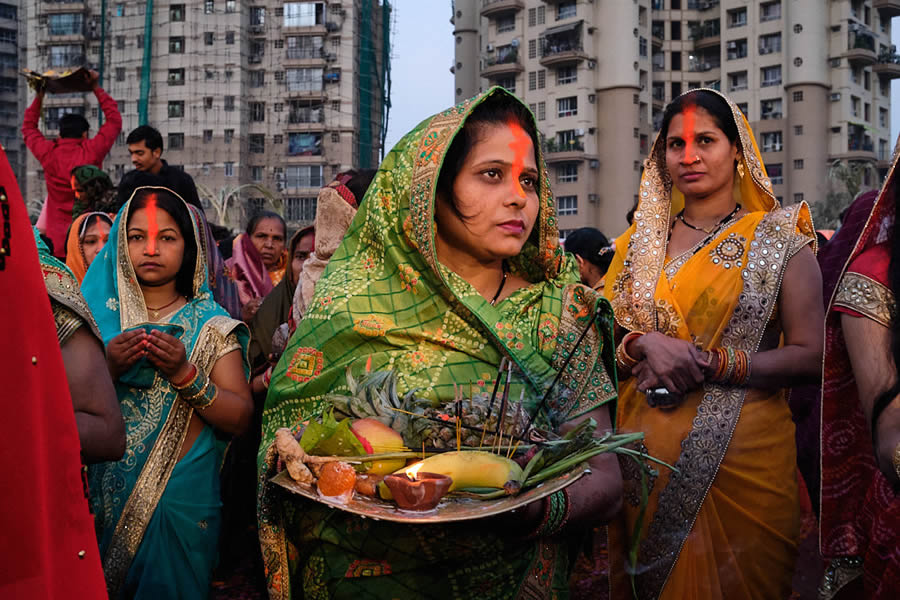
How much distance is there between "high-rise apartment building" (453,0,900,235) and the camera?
4831 cm

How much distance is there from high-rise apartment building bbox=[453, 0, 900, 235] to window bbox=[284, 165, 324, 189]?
38.6 ft

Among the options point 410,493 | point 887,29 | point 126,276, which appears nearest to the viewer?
point 410,493

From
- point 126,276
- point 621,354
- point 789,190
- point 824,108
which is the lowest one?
point 621,354

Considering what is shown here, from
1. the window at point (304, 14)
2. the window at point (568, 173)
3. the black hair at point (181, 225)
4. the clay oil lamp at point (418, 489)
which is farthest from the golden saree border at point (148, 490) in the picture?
the window at point (304, 14)

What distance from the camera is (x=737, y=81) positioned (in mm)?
51031

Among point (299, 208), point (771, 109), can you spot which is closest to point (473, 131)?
point (299, 208)

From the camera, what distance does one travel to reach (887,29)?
173ft

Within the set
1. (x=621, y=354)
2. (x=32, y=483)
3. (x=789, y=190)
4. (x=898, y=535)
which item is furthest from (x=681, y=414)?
(x=789, y=190)

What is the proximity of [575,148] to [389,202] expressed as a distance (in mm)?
47608

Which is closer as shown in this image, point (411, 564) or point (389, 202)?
point (411, 564)

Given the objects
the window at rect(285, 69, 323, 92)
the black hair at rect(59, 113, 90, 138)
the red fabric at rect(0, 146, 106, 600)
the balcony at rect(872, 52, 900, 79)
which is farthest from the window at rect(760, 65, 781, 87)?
the red fabric at rect(0, 146, 106, 600)

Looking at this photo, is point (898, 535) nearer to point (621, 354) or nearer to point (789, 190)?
point (621, 354)

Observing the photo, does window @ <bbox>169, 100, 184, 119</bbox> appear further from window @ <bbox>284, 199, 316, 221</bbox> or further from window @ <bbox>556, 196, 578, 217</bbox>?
window @ <bbox>556, 196, 578, 217</bbox>

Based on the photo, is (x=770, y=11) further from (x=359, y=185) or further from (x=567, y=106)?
(x=359, y=185)
